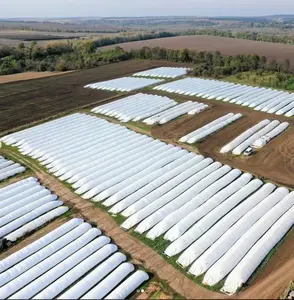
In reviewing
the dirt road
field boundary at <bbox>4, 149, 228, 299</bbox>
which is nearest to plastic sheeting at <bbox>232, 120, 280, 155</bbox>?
the dirt road

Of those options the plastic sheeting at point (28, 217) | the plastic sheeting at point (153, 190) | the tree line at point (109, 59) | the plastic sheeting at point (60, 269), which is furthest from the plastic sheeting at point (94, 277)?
the tree line at point (109, 59)

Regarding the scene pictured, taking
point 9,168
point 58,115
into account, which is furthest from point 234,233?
point 58,115

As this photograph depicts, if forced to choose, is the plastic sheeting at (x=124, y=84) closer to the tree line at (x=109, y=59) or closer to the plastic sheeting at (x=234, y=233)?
the tree line at (x=109, y=59)

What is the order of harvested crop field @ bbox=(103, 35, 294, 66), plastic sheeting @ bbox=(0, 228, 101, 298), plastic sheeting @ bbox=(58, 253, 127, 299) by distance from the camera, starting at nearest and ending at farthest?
plastic sheeting @ bbox=(58, 253, 127, 299) → plastic sheeting @ bbox=(0, 228, 101, 298) → harvested crop field @ bbox=(103, 35, 294, 66)

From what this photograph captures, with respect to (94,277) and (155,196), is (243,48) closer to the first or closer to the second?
(155,196)

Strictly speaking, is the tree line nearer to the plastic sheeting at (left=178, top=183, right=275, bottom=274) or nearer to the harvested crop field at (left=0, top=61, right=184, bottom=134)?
the harvested crop field at (left=0, top=61, right=184, bottom=134)

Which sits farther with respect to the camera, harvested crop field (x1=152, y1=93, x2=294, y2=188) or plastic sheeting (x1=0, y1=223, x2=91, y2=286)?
harvested crop field (x1=152, y1=93, x2=294, y2=188)
